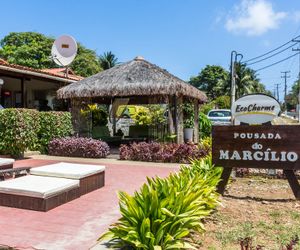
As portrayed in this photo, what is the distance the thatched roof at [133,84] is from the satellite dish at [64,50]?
292 cm

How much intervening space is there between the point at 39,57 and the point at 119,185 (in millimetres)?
35665

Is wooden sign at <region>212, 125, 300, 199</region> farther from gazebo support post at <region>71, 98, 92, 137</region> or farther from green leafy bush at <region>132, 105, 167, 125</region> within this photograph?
green leafy bush at <region>132, 105, 167, 125</region>

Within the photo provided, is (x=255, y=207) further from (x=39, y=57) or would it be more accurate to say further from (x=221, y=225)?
(x=39, y=57)

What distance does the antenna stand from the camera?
17359 mm

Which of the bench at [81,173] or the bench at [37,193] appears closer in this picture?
the bench at [37,193]

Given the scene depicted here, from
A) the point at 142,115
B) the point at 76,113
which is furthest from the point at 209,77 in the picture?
the point at 76,113

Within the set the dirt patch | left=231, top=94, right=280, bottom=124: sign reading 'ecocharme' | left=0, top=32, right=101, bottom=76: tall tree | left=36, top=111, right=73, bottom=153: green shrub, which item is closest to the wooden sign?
left=231, top=94, right=280, bottom=124: sign reading 'ecocharme'

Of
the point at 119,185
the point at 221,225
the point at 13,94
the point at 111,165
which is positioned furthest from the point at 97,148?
the point at 13,94

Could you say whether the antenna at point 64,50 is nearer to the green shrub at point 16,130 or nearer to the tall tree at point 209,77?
the green shrub at point 16,130

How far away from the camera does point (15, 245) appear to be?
4.30 metres

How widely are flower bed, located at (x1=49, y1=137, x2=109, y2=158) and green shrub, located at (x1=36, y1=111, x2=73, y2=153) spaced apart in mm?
297

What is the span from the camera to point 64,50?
17562mm

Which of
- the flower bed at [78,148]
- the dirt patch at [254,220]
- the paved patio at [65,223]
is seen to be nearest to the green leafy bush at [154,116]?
the flower bed at [78,148]

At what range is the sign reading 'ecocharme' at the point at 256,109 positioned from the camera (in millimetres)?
6785
